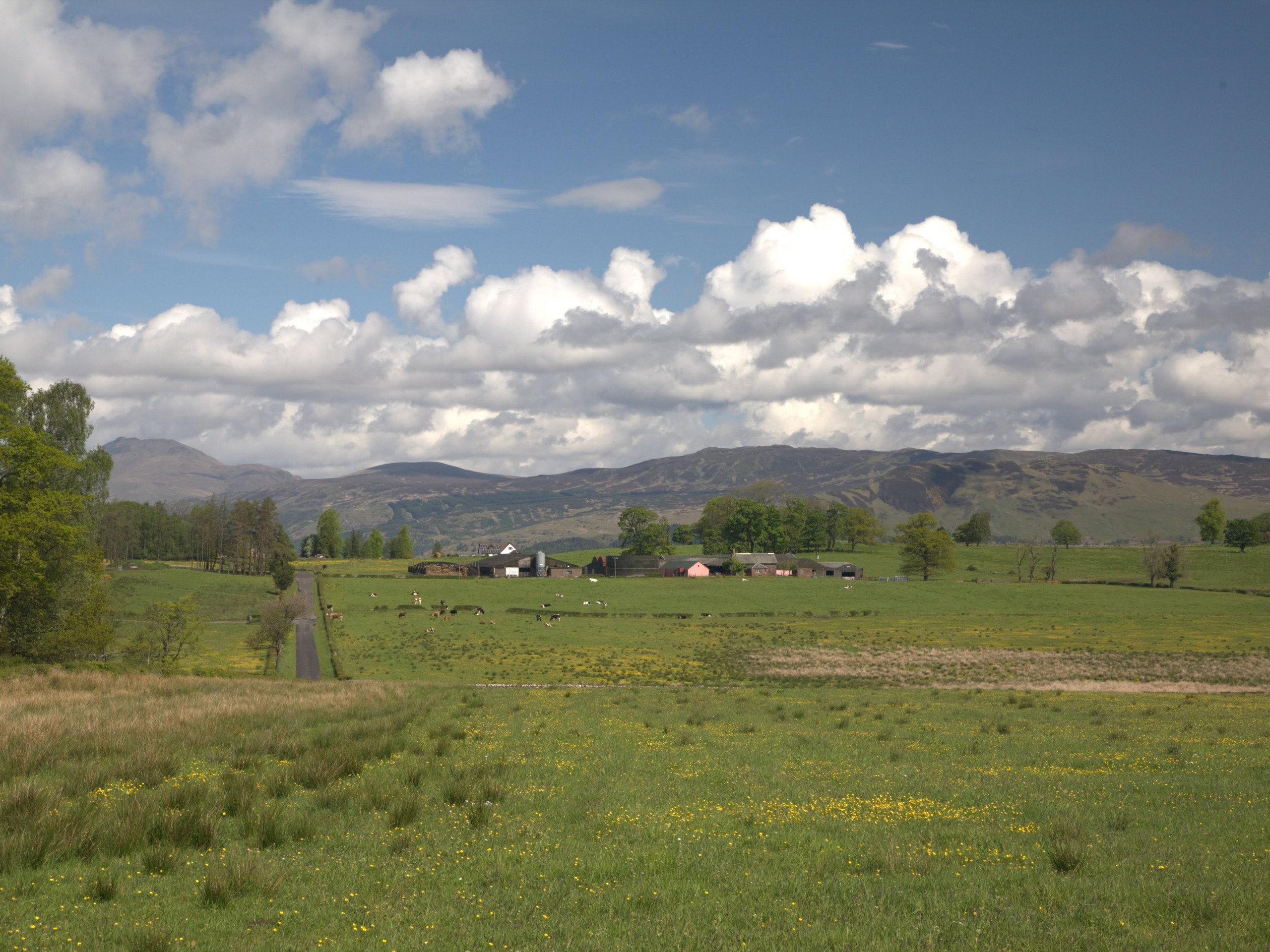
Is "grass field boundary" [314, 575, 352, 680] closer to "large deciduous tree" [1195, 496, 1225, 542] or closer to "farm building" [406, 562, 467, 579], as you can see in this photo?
"farm building" [406, 562, 467, 579]

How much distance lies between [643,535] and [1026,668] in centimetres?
13286

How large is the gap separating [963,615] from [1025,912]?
9598 centimetres

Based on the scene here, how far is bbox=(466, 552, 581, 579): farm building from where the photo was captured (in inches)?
7042

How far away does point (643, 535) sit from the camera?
7210 inches

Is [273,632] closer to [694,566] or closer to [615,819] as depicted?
[615,819]

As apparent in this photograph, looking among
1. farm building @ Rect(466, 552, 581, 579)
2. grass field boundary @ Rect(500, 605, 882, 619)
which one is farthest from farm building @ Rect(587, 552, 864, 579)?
grass field boundary @ Rect(500, 605, 882, 619)

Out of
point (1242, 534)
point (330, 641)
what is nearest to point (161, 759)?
point (330, 641)

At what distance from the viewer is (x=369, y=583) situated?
4968 inches

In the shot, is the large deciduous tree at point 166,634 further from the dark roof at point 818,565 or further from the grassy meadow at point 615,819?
the dark roof at point 818,565

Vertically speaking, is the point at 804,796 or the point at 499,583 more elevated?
the point at 804,796

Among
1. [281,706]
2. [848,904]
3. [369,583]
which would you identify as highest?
[848,904]

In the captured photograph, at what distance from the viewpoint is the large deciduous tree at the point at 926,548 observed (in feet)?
→ 460

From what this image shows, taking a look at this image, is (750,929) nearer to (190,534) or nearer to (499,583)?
(499,583)

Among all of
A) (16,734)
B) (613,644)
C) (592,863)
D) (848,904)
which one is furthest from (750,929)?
(613,644)
